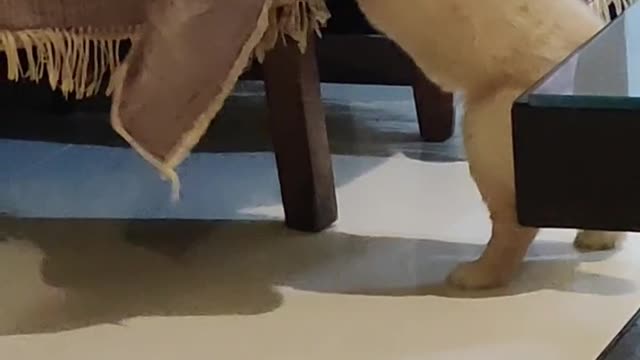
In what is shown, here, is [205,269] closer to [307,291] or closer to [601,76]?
[307,291]

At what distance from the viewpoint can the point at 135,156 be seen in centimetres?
203

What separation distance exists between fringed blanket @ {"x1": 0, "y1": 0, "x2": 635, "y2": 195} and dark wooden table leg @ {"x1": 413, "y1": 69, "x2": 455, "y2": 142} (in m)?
0.60

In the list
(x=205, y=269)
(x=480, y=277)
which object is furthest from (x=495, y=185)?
(x=205, y=269)

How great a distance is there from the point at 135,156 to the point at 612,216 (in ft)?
3.95

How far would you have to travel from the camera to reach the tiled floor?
4.40 feet

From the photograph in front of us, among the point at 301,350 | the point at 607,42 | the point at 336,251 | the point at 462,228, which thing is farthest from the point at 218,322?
the point at 607,42

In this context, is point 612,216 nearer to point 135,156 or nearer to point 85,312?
point 85,312

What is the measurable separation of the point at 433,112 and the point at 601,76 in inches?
41.3

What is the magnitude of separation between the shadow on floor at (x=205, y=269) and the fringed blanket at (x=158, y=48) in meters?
0.19

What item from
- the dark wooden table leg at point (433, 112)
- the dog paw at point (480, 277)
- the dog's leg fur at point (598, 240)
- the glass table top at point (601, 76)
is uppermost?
the glass table top at point (601, 76)

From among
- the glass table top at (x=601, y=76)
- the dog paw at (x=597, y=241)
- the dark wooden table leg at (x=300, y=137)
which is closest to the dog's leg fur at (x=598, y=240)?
the dog paw at (x=597, y=241)

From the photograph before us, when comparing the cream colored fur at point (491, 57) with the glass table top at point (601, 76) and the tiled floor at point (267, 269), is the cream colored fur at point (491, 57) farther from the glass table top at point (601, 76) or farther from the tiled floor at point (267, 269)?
the glass table top at point (601, 76)

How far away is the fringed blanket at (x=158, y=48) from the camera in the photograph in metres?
1.34

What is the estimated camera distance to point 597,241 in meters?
1.53
